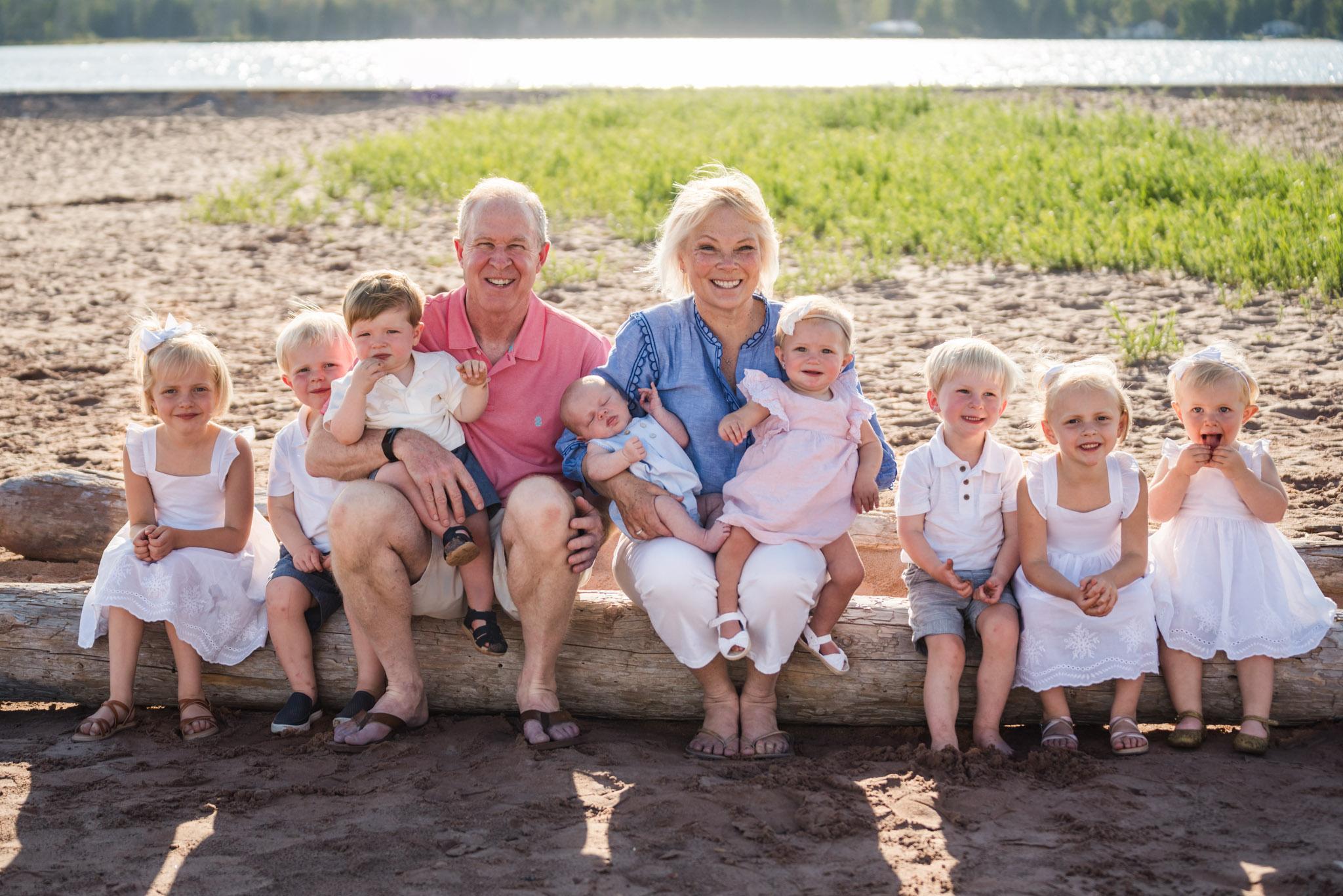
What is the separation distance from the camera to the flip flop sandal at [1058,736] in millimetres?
3453

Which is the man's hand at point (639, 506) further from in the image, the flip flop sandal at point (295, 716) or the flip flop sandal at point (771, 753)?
the flip flop sandal at point (295, 716)

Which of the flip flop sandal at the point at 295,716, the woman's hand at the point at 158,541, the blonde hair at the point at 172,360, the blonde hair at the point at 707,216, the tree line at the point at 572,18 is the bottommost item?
the flip flop sandal at the point at 295,716

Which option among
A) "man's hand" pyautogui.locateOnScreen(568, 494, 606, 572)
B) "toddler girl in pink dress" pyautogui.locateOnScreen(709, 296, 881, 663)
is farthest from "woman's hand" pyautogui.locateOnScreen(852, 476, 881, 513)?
"man's hand" pyautogui.locateOnScreen(568, 494, 606, 572)

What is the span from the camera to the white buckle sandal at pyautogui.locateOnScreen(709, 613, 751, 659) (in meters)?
3.50

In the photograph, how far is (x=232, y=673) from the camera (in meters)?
3.92

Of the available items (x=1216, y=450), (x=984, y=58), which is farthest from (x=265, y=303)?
(x=984, y=58)

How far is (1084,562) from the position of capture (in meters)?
3.64

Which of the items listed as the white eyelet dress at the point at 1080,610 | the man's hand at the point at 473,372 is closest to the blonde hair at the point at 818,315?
the white eyelet dress at the point at 1080,610

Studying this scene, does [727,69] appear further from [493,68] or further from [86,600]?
[86,600]

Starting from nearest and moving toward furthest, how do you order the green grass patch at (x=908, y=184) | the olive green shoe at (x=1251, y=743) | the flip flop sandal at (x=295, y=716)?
the olive green shoe at (x=1251, y=743) < the flip flop sandal at (x=295, y=716) < the green grass patch at (x=908, y=184)

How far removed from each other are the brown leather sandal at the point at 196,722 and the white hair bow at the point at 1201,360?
10.1ft

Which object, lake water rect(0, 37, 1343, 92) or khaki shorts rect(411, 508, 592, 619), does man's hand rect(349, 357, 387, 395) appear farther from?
lake water rect(0, 37, 1343, 92)

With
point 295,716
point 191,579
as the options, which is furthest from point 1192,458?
point 191,579

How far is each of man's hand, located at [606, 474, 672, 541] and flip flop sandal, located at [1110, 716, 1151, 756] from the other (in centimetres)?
137
